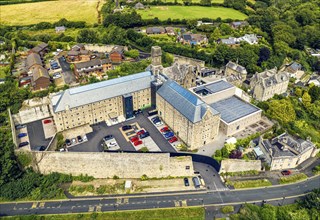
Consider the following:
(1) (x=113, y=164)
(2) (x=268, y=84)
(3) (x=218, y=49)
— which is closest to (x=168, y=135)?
(1) (x=113, y=164)

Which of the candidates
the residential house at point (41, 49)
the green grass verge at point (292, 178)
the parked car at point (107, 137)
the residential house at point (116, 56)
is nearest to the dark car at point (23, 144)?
the parked car at point (107, 137)

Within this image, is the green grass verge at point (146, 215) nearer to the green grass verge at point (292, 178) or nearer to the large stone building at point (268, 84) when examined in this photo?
the green grass verge at point (292, 178)

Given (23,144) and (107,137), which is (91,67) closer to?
(107,137)

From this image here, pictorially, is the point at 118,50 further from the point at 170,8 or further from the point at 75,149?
the point at 170,8

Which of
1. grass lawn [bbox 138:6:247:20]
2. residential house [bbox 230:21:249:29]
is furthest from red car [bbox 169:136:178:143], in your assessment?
grass lawn [bbox 138:6:247:20]

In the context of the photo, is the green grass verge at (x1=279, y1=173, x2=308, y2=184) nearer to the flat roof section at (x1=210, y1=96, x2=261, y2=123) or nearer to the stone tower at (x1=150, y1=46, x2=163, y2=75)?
the flat roof section at (x1=210, y1=96, x2=261, y2=123)
